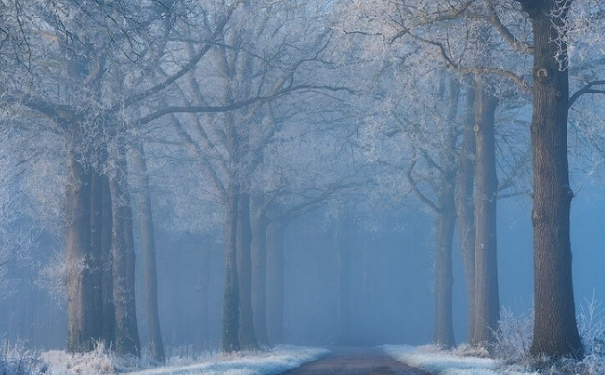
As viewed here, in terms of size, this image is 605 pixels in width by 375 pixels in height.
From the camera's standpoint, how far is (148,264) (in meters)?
30.2

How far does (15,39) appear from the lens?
11328 mm

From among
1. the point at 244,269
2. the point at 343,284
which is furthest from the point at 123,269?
the point at 343,284

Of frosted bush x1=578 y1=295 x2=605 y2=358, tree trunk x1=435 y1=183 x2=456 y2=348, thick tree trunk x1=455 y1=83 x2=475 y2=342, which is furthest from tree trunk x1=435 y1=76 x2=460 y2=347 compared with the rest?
Answer: frosted bush x1=578 y1=295 x2=605 y2=358

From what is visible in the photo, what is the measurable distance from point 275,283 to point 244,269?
1024cm

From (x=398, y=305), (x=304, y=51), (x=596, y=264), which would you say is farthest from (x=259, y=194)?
(x=596, y=264)

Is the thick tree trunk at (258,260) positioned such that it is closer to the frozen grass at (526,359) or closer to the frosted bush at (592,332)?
the frozen grass at (526,359)

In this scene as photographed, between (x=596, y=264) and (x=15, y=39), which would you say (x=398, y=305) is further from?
(x=15, y=39)

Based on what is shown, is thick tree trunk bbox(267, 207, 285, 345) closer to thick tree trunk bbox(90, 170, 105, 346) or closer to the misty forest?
the misty forest

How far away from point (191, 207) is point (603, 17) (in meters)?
25.2

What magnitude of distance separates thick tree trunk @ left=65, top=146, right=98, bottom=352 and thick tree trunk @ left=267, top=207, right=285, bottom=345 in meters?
18.0

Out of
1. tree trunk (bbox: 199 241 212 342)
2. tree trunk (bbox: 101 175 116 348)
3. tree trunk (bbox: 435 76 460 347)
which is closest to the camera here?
tree trunk (bbox: 101 175 116 348)

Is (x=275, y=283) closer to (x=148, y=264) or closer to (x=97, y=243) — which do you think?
(x=148, y=264)

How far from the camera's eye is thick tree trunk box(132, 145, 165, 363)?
27.2 meters

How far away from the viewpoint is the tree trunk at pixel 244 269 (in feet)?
92.1
